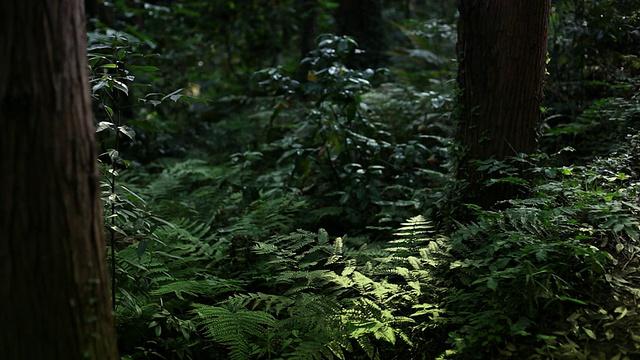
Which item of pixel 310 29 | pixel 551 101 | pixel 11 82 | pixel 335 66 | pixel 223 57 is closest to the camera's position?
pixel 11 82

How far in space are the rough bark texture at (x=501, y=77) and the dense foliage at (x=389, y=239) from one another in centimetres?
15

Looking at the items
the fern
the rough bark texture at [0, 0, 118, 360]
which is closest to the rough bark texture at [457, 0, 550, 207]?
the fern

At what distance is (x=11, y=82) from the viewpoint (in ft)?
5.62

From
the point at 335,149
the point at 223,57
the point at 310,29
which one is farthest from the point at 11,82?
the point at 223,57

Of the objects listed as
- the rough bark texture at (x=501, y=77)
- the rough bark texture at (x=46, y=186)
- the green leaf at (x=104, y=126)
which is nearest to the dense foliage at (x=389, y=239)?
the green leaf at (x=104, y=126)

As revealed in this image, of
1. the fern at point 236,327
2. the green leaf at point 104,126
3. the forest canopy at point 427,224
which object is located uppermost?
the green leaf at point 104,126

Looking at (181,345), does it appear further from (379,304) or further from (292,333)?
(379,304)

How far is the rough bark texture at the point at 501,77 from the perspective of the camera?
3.53 m

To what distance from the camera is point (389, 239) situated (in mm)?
4363

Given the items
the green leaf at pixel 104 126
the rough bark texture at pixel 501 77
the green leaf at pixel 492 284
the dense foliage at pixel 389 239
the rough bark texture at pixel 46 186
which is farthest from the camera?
the rough bark texture at pixel 501 77

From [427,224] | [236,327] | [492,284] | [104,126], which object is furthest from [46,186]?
[427,224]

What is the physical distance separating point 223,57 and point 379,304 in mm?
9822

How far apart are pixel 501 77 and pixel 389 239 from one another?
5.46ft

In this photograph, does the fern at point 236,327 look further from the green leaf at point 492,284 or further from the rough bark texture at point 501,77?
the rough bark texture at point 501,77
